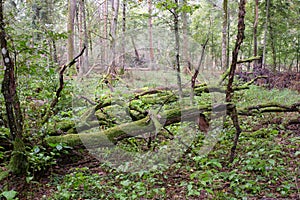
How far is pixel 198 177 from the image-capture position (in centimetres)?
362

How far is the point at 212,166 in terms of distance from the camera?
411 centimetres

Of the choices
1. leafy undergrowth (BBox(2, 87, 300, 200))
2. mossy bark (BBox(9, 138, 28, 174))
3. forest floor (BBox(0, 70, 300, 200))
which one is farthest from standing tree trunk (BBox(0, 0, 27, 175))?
leafy undergrowth (BBox(2, 87, 300, 200))

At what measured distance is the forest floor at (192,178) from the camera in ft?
10.9

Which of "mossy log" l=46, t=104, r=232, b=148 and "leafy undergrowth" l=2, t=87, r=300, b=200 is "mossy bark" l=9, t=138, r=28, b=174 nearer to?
"leafy undergrowth" l=2, t=87, r=300, b=200

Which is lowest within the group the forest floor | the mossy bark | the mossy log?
the forest floor

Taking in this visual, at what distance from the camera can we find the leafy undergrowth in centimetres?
331

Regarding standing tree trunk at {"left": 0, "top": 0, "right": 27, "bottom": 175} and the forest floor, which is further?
the forest floor

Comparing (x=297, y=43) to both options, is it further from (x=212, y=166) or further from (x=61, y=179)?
(x=61, y=179)

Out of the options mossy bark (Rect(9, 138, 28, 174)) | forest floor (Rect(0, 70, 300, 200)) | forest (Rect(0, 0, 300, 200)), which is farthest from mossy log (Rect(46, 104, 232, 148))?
mossy bark (Rect(9, 138, 28, 174))

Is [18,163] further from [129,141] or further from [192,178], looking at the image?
[192,178]

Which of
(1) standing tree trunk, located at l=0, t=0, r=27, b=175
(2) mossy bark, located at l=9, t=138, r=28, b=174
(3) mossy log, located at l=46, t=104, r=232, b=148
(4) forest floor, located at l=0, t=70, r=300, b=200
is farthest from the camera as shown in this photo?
(3) mossy log, located at l=46, t=104, r=232, b=148

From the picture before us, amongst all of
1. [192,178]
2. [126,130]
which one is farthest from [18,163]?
[192,178]

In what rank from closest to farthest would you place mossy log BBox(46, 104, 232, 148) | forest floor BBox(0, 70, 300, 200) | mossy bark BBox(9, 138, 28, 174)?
forest floor BBox(0, 70, 300, 200) → mossy bark BBox(9, 138, 28, 174) → mossy log BBox(46, 104, 232, 148)

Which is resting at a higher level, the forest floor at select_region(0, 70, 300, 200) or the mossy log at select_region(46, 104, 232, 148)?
the mossy log at select_region(46, 104, 232, 148)
